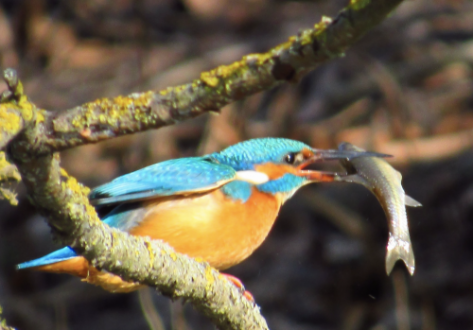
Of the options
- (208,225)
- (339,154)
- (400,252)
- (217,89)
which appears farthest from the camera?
(339,154)

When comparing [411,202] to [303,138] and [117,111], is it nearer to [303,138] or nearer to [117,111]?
[117,111]

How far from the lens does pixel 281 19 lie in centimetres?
761

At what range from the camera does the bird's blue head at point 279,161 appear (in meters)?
3.11

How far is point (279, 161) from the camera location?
124 inches

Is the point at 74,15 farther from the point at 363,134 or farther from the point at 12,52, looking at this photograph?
the point at 363,134

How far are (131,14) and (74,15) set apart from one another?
67 cm

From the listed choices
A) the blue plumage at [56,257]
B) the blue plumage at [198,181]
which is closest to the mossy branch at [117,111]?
the blue plumage at [56,257]

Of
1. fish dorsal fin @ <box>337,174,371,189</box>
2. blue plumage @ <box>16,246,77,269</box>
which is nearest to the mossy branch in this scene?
blue plumage @ <box>16,246,77,269</box>

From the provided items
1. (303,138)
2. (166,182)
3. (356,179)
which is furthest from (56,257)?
(303,138)

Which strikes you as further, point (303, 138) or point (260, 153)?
point (303, 138)

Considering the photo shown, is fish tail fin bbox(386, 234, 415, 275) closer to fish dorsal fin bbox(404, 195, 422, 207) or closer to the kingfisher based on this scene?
fish dorsal fin bbox(404, 195, 422, 207)

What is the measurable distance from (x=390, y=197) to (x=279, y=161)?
2.05 feet

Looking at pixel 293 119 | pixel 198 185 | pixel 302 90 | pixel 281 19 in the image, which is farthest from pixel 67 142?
pixel 281 19

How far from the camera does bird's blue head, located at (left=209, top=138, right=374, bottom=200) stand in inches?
122
